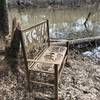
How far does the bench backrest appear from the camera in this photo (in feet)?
8.77

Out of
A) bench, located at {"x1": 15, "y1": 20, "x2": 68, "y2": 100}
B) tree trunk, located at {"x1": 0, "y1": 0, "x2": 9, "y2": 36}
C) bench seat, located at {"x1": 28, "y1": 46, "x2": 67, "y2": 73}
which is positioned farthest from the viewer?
tree trunk, located at {"x1": 0, "y1": 0, "x2": 9, "y2": 36}

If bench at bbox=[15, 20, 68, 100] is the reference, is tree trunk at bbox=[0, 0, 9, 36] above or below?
above

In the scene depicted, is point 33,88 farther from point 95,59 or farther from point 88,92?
point 95,59

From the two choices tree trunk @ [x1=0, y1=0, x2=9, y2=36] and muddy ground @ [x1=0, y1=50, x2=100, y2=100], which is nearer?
muddy ground @ [x1=0, y1=50, x2=100, y2=100]

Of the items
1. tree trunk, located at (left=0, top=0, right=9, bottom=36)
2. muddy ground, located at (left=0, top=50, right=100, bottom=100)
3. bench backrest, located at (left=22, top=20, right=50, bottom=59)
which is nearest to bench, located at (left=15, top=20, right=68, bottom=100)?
bench backrest, located at (left=22, top=20, right=50, bottom=59)

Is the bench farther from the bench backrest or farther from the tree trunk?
the tree trunk

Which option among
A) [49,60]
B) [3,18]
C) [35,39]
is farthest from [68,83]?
[3,18]

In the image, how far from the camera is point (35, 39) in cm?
306

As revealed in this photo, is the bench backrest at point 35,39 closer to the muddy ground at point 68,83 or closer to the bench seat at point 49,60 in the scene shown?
the bench seat at point 49,60

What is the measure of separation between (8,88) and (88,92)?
4.51 ft

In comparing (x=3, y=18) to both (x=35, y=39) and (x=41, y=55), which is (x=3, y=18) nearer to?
(x=35, y=39)

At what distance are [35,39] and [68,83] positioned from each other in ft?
3.36

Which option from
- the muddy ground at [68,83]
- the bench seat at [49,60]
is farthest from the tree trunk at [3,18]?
the bench seat at [49,60]

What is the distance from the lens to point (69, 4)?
1861 centimetres
